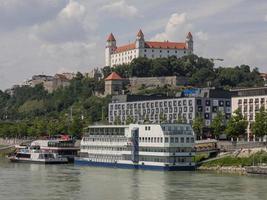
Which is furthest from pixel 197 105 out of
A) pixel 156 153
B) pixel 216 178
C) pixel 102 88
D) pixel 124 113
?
pixel 102 88

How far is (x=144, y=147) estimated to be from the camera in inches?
2995

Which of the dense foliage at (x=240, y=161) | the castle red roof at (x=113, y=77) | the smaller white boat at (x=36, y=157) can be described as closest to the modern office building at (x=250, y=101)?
the dense foliage at (x=240, y=161)

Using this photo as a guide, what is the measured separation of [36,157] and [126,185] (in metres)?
36.7

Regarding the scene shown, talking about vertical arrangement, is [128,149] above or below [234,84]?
below

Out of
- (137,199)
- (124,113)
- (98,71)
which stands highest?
(98,71)

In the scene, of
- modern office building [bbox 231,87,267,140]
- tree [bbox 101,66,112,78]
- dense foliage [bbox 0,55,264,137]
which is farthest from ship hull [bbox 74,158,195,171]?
tree [bbox 101,66,112,78]

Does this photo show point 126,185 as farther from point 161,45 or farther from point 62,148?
point 161,45

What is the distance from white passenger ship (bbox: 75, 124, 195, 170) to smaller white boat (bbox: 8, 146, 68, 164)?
276 inches

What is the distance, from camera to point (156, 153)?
2913 inches

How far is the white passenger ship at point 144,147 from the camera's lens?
2879 inches

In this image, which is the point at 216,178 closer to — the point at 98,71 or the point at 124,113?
the point at 124,113

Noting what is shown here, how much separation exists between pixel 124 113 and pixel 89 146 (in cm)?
4621

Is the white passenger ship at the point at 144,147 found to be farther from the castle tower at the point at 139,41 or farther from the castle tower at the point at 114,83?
the castle tower at the point at 139,41

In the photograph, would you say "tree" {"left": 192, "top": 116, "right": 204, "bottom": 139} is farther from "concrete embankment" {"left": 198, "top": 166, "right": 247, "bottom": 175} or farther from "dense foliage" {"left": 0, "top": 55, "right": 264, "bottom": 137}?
"dense foliage" {"left": 0, "top": 55, "right": 264, "bottom": 137}
